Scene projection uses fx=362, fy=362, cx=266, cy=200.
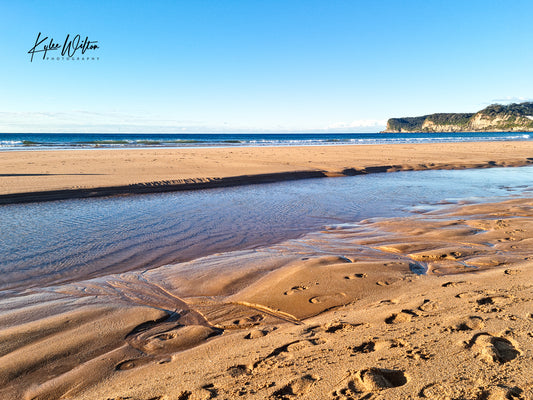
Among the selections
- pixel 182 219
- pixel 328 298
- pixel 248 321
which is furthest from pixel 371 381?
pixel 182 219

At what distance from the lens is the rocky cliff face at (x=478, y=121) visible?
131500mm

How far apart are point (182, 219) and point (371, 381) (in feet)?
21.1

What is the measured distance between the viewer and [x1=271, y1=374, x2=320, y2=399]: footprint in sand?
7.55ft

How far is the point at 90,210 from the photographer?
8969 mm

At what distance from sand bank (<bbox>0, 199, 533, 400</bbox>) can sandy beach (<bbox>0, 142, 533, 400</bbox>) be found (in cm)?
1

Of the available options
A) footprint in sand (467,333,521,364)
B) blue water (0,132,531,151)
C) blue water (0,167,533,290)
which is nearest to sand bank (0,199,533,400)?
footprint in sand (467,333,521,364)

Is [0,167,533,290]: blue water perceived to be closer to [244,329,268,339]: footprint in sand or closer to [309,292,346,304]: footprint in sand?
[309,292,346,304]: footprint in sand

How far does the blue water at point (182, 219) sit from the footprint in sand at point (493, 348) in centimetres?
395

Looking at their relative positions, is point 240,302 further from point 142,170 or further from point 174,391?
point 142,170

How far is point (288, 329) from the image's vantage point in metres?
3.35

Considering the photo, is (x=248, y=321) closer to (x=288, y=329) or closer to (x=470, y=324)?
(x=288, y=329)

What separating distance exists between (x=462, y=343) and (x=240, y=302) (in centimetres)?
219

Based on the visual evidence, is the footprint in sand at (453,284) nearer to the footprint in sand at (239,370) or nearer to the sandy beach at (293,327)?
the sandy beach at (293,327)

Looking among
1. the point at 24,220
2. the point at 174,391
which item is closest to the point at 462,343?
the point at 174,391
